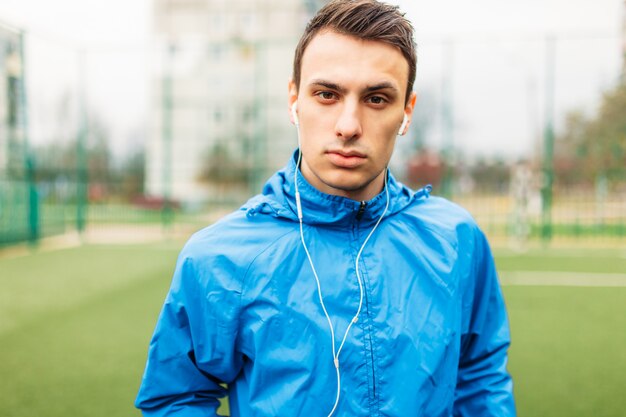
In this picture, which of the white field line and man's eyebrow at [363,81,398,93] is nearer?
man's eyebrow at [363,81,398,93]

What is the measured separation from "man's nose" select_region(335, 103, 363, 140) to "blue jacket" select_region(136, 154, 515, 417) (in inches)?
5.5

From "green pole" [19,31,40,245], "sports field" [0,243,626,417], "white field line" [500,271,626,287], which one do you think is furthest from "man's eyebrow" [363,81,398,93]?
"green pole" [19,31,40,245]

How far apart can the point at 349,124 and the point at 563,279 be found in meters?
6.34

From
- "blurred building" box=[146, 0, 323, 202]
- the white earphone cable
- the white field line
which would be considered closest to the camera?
the white earphone cable

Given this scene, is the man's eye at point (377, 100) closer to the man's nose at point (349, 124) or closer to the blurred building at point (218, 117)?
the man's nose at point (349, 124)

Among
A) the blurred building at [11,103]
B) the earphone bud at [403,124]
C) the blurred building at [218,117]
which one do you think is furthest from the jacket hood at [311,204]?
the blurred building at [218,117]

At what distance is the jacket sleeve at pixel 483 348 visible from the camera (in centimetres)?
136

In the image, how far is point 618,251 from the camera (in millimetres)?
9164

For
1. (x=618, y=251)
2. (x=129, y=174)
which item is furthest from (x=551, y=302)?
(x=129, y=174)

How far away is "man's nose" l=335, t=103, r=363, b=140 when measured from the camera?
1202 millimetres

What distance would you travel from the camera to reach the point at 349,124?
1.20 meters

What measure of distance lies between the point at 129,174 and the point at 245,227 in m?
12.6

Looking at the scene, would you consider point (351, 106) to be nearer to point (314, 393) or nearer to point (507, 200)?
point (314, 393)

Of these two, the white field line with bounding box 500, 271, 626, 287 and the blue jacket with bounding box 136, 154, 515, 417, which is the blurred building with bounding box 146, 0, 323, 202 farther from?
the blue jacket with bounding box 136, 154, 515, 417
